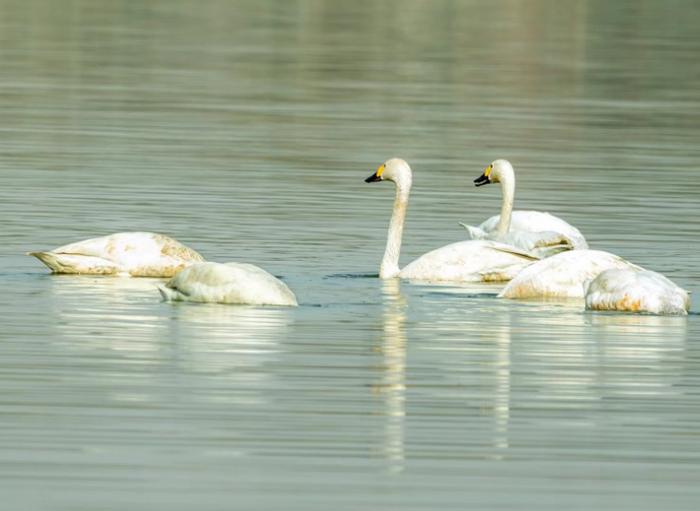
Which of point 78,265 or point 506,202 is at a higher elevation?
point 506,202

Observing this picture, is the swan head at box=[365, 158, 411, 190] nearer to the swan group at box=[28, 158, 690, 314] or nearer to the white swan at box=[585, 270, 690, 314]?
the swan group at box=[28, 158, 690, 314]

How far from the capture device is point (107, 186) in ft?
83.0

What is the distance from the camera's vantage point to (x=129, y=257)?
1880 cm

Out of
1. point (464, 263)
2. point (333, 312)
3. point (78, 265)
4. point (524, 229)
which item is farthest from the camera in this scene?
point (524, 229)

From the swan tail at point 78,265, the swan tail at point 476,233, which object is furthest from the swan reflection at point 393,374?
the swan tail at point 476,233

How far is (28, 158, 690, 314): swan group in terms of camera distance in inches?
653

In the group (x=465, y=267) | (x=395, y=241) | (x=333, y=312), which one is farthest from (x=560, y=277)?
(x=395, y=241)

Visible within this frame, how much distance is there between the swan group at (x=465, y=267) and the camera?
16578 millimetres

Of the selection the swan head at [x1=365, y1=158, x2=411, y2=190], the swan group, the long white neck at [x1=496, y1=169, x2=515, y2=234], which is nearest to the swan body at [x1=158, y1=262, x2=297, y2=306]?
the swan group

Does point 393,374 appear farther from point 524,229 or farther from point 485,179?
point 485,179

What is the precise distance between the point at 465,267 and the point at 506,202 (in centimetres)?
312

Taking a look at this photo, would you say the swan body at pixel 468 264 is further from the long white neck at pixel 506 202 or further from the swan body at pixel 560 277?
the long white neck at pixel 506 202

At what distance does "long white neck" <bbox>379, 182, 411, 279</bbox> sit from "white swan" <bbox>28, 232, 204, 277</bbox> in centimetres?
147

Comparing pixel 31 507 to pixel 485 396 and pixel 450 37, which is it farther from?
pixel 450 37
